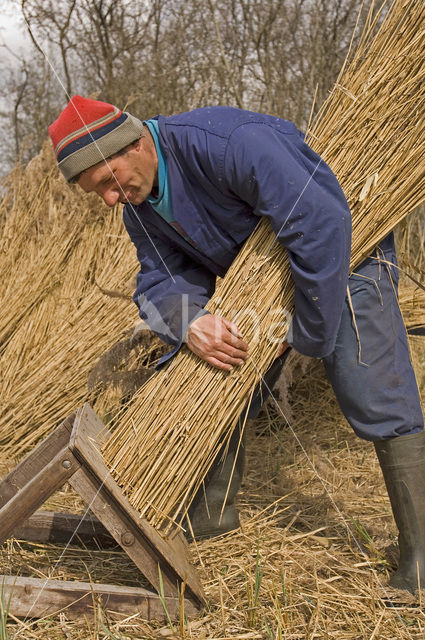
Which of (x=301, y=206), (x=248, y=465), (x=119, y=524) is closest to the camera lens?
(x=301, y=206)

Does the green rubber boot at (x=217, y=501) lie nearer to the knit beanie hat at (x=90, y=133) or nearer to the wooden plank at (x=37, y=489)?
the wooden plank at (x=37, y=489)

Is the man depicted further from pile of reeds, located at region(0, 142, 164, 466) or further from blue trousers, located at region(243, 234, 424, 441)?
pile of reeds, located at region(0, 142, 164, 466)

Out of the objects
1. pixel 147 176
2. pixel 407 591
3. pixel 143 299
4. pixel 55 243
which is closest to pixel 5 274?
pixel 55 243

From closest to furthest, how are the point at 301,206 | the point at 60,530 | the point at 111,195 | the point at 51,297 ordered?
1. the point at 301,206
2. the point at 111,195
3. the point at 60,530
4. the point at 51,297

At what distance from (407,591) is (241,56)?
7189 mm

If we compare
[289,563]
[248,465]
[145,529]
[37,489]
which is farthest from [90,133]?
[248,465]

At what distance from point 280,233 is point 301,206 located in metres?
0.09

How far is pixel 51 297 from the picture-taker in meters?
3.40

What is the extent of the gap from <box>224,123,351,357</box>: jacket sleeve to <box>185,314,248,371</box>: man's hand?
0.20 metres

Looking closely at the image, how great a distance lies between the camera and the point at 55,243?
362 centimetres

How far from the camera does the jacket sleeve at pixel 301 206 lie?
1.51m

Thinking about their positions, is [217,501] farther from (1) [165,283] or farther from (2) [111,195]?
(2) [111,195]

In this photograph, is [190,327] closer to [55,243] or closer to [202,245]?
[202,245]

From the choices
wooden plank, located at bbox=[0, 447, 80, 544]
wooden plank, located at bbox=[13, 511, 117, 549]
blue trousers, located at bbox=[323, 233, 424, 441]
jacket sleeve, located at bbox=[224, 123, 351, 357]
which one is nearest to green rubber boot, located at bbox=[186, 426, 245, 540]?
wooden plank, located at bbox=[13, 511, 117, 549]
